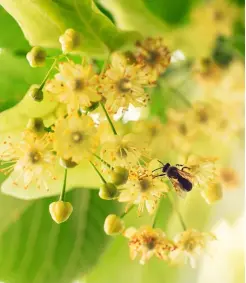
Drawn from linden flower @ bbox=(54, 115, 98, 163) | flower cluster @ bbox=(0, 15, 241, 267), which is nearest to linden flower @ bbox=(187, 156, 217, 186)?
flower cluster @ bbox=(0, 15, 241, 267)

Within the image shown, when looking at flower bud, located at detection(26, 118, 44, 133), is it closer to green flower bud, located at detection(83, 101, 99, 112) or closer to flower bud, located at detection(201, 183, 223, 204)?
green flower bud, located at detection(83, 101, 99, 112)

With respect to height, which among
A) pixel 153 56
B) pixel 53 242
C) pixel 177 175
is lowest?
pixel 53 242

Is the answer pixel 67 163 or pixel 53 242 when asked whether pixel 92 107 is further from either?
pixel 53 242

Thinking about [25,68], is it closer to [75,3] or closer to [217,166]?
[75,3]

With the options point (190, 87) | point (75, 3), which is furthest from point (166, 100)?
point (75, 3)

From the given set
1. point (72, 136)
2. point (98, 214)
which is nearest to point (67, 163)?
point (72, 136)

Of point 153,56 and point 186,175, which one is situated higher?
point 153,56

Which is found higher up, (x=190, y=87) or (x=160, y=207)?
(x=190, y=87)
